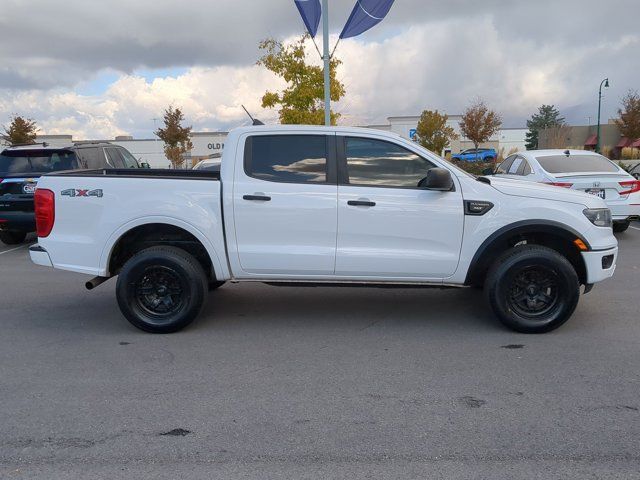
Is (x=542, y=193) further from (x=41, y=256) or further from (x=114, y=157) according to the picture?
(x=114, y=157)

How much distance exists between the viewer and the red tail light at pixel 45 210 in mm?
5566

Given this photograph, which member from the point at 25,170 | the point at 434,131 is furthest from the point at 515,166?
the point at 434,131

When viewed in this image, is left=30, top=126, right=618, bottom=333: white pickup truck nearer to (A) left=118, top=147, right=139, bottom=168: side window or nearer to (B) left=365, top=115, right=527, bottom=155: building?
(A) left=118, top=147, right=139, bottom=168: side window

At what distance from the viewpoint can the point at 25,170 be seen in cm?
1096

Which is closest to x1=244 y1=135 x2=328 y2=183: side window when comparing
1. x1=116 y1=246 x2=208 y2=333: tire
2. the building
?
x1=116 y1=246 x2=208 y2=333: tire

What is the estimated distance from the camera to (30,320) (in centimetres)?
621

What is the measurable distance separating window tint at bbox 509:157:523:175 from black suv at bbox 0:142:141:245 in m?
8.59

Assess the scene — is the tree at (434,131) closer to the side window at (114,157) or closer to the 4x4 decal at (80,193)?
the side window at (114,157)

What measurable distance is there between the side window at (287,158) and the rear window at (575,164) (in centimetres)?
658

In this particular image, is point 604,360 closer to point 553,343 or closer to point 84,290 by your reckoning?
point 553,343

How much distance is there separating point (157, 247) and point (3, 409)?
207 centimetres

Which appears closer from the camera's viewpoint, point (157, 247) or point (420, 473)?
point (420, 473)

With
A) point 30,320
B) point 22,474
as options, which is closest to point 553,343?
point 22,474

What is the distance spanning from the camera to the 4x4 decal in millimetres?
5500
